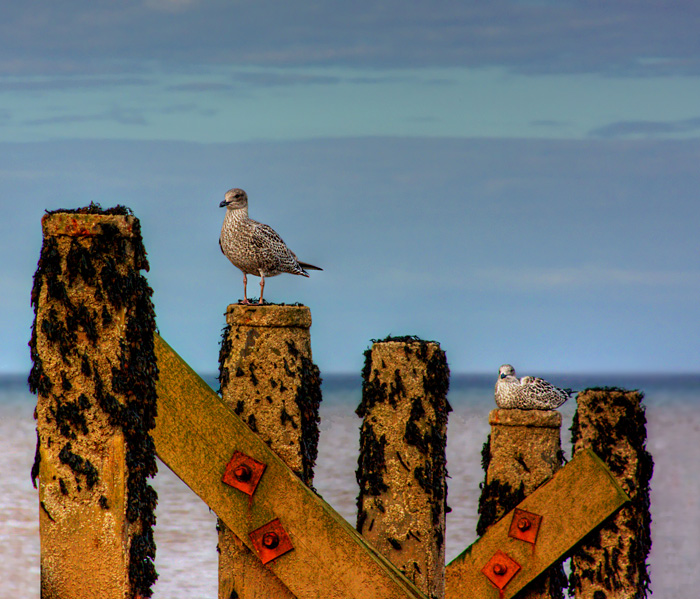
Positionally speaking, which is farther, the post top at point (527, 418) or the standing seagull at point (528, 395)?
the standing seagull at point (528, 395)

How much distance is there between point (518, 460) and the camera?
25.3ft

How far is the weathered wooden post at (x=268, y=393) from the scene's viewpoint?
4453mm

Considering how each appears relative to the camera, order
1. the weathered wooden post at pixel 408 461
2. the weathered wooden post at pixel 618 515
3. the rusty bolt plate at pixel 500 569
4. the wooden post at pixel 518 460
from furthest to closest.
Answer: the weathered wooden post at pixel 618 515
the wooden post at pixel 518 460
the rusty bolt plate at pixel 500 569
the weathered wooden post at pixel 408 461

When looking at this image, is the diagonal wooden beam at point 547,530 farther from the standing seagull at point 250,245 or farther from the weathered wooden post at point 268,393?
the weathered wooden post at point 268,393

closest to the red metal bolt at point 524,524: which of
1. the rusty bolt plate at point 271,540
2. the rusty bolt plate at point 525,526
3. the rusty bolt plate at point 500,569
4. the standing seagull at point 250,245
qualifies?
the rusty bolt plate at point 525,526

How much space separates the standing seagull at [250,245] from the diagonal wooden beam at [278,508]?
243 cm

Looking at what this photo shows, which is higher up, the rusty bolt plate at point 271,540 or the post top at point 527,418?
the post top at point 527,418

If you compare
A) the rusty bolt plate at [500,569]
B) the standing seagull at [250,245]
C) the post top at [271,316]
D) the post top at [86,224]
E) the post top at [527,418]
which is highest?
the standing seagull at [250,245]

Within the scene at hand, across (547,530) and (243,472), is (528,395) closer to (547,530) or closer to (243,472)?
(547,530)

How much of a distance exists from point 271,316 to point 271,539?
1.00 metres

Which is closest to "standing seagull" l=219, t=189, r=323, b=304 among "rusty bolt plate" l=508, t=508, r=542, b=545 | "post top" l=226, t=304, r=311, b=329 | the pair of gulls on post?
the pair of gulls on post

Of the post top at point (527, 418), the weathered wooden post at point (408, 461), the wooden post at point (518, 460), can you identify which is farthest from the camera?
the post top at point (527, 418)

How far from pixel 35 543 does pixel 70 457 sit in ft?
59.5

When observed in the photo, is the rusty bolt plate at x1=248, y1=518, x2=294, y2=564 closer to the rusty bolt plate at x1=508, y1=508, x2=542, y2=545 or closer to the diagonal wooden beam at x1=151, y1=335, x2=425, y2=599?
the diagonal wooden beam at x1=151, y1=335, x2=425, y2=599
